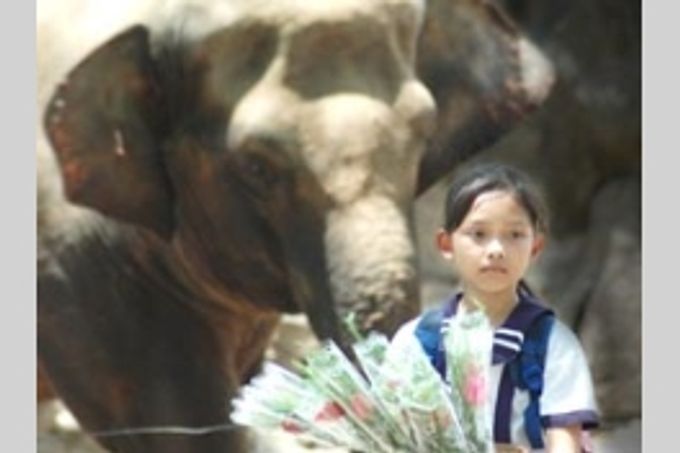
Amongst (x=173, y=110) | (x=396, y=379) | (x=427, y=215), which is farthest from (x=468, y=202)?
(x=173, y=110)

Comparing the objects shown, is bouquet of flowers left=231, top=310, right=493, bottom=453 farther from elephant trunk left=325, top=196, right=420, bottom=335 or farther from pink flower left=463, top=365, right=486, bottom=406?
elephant trunk left=325, top=196, right=420, bottom=335

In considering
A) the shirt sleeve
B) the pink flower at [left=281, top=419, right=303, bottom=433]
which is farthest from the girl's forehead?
the pink flower at [left=281, top=419, right=303, bottom=433]

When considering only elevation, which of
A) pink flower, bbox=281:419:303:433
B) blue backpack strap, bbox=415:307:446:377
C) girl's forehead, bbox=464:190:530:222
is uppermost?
girl's forehead, bbox=464:190:530:222

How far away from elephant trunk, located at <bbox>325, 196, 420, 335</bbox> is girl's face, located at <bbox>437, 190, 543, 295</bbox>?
0.52 m

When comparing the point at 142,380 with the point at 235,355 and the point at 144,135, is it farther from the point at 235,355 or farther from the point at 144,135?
the point at 144,135

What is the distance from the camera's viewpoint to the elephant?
210 cm

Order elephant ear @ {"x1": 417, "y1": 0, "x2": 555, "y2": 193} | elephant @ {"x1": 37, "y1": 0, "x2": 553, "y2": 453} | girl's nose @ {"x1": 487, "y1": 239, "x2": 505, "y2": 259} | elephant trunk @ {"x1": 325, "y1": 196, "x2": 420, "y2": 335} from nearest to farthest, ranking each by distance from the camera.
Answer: girl's nose @ {"x1": 487, "y1": 239, "x2": 505, "y2": 259} < elephant trunk @ {"x1": 325, "y1": 196, "x2": 420, "y2": 335} < elephant @ {"x1": 37, "y1": 0, "x2": 553, "y2": 453} < elephant ear @ {"x1": 417, "y1": 0, "x2": 555, "y2": 193}

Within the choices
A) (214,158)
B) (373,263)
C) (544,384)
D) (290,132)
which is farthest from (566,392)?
(214,158)

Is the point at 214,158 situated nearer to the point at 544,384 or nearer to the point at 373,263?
the point at 373,263

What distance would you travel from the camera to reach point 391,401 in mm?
1283

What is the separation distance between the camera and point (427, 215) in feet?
6.98

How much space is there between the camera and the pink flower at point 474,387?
50.5 inches

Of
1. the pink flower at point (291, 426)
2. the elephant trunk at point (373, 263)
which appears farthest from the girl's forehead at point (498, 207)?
the elephant trunk at point (373, 263)

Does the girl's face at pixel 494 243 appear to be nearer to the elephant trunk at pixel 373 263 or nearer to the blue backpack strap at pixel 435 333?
the blue backpack strap at pixel 435 333
